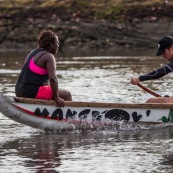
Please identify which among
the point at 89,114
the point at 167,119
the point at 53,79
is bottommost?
the point at 167,119

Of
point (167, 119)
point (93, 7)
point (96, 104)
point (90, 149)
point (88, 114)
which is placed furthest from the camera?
point (93, 7)

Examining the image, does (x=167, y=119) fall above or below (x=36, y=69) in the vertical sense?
below

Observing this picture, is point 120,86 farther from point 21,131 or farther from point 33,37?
point 33,37

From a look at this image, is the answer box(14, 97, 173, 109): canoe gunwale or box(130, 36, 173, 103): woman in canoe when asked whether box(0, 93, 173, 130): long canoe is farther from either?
box(130, 36, 173, 103): woman in canoe

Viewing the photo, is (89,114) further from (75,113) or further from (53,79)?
(53,79)

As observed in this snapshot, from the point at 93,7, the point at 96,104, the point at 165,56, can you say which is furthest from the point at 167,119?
the point at 93,7

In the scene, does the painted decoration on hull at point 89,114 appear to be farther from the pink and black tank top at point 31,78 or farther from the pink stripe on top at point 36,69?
the pink stripe on top at point 36,69

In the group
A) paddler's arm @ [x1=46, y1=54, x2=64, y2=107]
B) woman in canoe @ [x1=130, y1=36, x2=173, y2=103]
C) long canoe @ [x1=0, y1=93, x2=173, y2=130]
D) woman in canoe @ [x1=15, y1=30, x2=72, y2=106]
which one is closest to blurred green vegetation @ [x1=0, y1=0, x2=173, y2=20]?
woman in canoe @ [x1=130, y1=36, x2=173, y2=103]

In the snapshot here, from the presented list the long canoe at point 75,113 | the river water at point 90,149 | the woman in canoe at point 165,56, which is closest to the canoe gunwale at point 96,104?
the long canoe at point 75,113

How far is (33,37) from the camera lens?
73.9m

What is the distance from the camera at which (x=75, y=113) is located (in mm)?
18406

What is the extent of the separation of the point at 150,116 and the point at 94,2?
71556mm

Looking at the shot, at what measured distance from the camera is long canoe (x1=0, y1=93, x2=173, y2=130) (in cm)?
1802

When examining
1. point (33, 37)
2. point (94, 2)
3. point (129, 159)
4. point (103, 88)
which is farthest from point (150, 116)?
point (94, 2)
